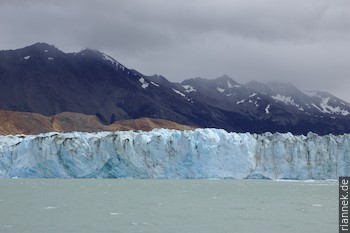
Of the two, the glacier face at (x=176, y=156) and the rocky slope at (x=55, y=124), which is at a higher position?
the rocky slope at (x=55, y=124)

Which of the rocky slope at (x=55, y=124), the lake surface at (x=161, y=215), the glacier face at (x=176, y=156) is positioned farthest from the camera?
the rocky slope at (x=55, y=124)

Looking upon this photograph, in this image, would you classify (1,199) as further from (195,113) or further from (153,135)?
(195,113)

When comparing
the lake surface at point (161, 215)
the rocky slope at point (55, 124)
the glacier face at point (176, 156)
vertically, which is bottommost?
the lake surface at point (161, 215)

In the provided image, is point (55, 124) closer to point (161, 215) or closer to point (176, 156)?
point (176, 156)

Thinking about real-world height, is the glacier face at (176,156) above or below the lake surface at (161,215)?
above

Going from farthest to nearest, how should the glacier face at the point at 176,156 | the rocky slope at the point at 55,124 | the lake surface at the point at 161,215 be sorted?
the rocky slope at the point at 55,124
the glacier face at the point at 176,156
the lake surface at the point at 161,215

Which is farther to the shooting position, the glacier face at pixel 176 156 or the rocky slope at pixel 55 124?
the rocky slope at pixel 55 124

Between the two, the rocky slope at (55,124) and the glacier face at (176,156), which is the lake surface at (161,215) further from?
the rocky slope at (55,124)

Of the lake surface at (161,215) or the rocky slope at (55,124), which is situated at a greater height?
the rocky slope at (55,124)

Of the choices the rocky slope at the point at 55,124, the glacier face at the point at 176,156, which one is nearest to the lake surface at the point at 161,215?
the glacier face at the point at 176,156
